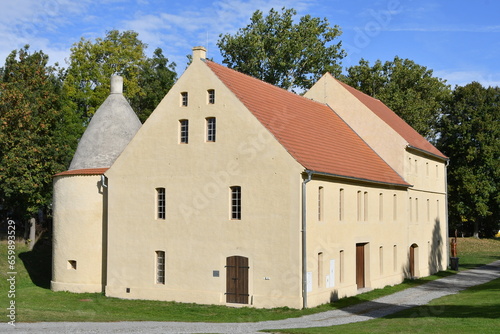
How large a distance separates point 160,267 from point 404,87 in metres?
43.2

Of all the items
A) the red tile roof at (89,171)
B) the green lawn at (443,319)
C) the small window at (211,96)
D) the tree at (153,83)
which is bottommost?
the green lawn at (443,319)

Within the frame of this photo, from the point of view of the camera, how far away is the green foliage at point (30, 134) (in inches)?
1687

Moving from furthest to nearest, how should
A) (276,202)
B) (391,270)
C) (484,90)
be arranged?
(484,90), (391,270), (276,202)

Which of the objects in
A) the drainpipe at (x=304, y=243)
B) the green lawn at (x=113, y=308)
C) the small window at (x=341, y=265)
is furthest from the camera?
the small window at (x=341, y=265)

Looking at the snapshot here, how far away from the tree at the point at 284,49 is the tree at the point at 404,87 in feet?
17.0

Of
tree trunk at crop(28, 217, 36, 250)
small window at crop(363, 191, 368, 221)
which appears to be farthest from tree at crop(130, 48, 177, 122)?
small window at crop(363, 191, 368, 221)

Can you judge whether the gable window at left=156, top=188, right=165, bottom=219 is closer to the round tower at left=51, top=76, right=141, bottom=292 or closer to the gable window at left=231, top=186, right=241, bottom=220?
the round tower at left=51, top=76, right=141, bottom=292

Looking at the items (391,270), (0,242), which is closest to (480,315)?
(391,270)

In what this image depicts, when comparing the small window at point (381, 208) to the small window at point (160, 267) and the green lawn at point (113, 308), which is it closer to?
the green lawn at point (113, 308)

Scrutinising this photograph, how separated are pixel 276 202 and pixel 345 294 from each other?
6397mm

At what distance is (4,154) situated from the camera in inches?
1688

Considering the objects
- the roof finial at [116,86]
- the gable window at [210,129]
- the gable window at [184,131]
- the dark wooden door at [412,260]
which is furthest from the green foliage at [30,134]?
the dark wooden door at [412,260]

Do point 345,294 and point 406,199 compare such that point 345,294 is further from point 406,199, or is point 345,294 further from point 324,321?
point 406,199

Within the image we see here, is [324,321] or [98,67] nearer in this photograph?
[324,321]
